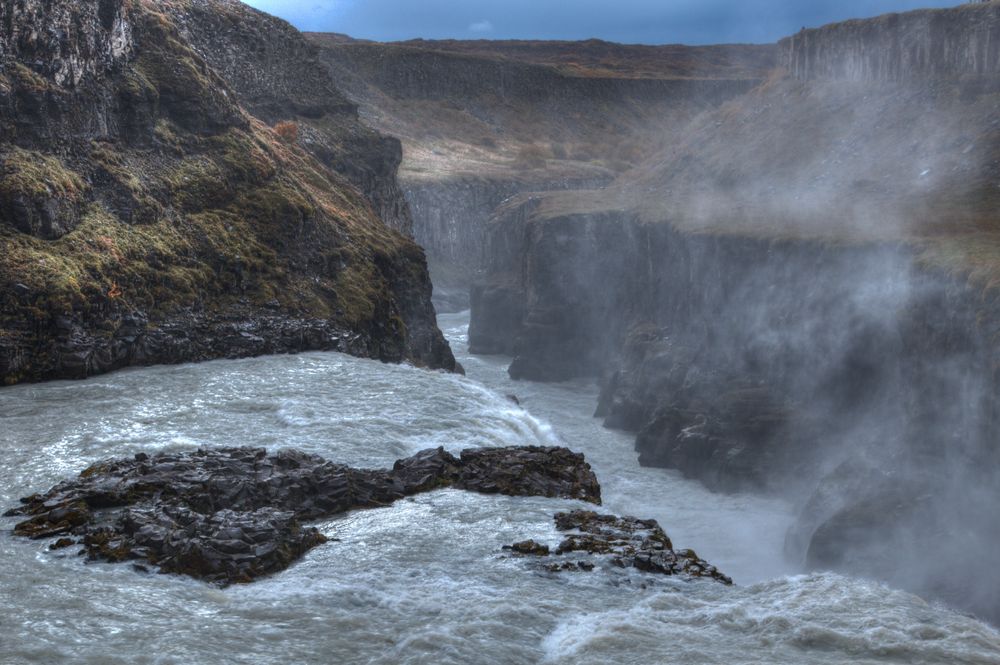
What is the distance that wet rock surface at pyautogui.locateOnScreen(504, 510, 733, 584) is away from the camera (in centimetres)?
1888

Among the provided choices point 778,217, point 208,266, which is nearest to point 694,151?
point 778,217

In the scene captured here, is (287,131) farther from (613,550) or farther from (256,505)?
(613,550)

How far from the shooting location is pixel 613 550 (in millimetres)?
19484

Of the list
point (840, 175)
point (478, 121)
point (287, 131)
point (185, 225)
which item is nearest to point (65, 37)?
point (185, 225)

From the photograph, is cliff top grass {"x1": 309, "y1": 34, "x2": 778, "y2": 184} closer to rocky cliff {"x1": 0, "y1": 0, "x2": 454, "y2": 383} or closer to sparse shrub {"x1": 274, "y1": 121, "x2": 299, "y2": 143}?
sparse shrub {"x1": 274, "y1": 121, "x2": 299, "y2": 143}

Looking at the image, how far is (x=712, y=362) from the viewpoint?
61.2 m

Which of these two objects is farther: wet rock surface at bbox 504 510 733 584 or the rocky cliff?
the rocky cliff

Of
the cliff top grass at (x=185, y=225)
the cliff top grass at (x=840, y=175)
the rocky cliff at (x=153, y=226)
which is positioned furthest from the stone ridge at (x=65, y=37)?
the cliff top grass at (x=840, y=175)

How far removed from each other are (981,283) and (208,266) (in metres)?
28.3

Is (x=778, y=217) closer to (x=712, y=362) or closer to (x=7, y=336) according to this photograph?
(x=712, y=362)

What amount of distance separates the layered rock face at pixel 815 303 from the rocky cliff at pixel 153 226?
17.2 meters

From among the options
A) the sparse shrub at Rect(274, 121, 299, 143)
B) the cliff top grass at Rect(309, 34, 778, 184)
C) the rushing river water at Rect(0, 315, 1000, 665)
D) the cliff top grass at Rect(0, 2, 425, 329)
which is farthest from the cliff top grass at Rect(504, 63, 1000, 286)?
the cliff top grass at Rect(309, 34, 778, 184)

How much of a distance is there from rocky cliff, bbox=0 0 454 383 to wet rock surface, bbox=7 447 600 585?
11261 millimetres

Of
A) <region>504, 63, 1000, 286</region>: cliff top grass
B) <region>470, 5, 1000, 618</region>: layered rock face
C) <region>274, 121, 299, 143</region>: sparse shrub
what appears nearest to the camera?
<region>470, 5, 1000, 618</region>: layered rock face
